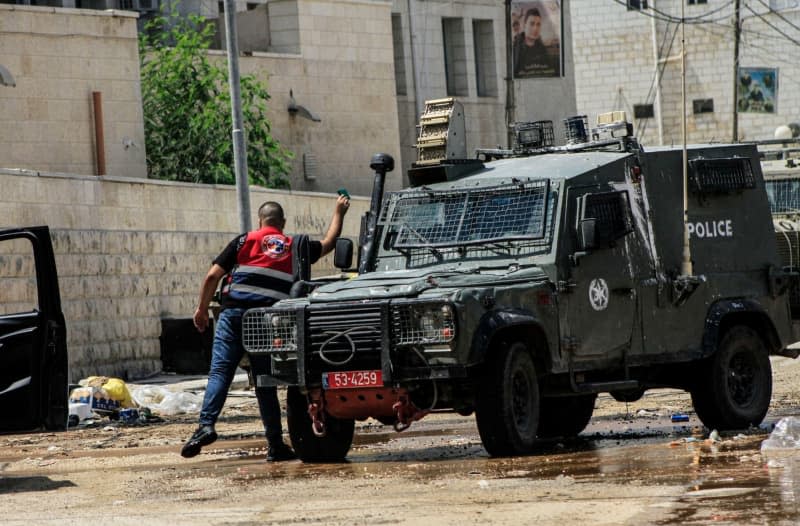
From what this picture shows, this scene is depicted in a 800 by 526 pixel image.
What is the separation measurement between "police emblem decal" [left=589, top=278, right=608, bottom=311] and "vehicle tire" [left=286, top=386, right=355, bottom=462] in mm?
1975

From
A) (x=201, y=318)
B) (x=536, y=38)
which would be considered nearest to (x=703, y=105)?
(x=536, y=38)

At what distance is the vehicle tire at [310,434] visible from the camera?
12.8 meters

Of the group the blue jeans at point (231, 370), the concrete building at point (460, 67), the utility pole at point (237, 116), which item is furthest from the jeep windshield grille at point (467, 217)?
the concrete building at point (460, 67)

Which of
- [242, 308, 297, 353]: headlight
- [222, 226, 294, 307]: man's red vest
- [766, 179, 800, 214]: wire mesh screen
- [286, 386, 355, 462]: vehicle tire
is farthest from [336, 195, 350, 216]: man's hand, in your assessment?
[766, 179, 800, 214]: wire mesh screen

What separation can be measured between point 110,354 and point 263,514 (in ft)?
51.3

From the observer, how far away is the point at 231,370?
43.6 ft

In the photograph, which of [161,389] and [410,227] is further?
[161,389]

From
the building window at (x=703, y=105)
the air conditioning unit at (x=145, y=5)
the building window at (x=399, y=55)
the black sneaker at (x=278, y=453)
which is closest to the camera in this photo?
the black sneaker at (x=278, y=453)

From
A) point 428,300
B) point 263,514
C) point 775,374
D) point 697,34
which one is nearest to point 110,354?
point 775,374

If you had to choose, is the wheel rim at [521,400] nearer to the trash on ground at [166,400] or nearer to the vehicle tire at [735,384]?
the vehicle tire at [735,384]

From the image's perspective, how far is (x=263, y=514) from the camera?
9.74 metres

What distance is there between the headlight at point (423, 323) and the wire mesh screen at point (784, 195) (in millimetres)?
12685

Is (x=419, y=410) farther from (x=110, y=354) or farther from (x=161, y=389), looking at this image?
(x=110, y=354)

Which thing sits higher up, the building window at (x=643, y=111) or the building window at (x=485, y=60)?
the building window at (x=485, y=60)
